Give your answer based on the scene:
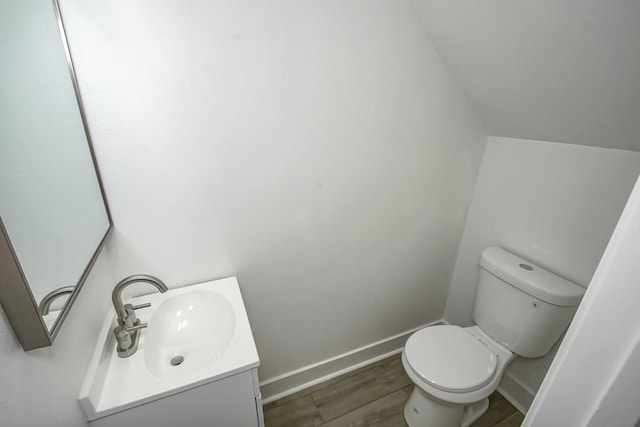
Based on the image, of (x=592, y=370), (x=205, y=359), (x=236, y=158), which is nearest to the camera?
(x=592, y=370)

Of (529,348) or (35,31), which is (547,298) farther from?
(35,31)

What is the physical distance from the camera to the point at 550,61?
0.95m

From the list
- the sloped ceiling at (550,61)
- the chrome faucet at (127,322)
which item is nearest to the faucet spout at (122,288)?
the chrome faucet at (127,322)

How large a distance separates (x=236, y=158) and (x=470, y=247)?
1.48 metres

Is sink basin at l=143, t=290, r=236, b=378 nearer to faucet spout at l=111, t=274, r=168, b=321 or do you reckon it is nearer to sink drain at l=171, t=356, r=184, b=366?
sink drain at l=171, t=356, r=184, b=366

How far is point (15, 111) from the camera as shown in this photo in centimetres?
55

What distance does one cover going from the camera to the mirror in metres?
0.49

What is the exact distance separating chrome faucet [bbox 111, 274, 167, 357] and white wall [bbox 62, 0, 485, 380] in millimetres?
226

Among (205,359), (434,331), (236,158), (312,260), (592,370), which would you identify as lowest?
(434,331)

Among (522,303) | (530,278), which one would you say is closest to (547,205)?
(530,278)

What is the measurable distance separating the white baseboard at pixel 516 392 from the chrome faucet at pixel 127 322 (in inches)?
73.2

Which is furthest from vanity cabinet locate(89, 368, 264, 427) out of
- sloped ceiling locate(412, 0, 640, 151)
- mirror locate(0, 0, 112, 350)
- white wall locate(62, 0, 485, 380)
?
sloped ceiling locate(412, 0, 640, 151)

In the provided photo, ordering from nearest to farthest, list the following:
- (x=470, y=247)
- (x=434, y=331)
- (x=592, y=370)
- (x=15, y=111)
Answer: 1. (x=592, y=370)
2. (x=15, y=111)
3. (x=434, y=331)
4. (x=470, y=247)

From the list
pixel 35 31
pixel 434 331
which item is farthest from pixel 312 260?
pixel 35 31
